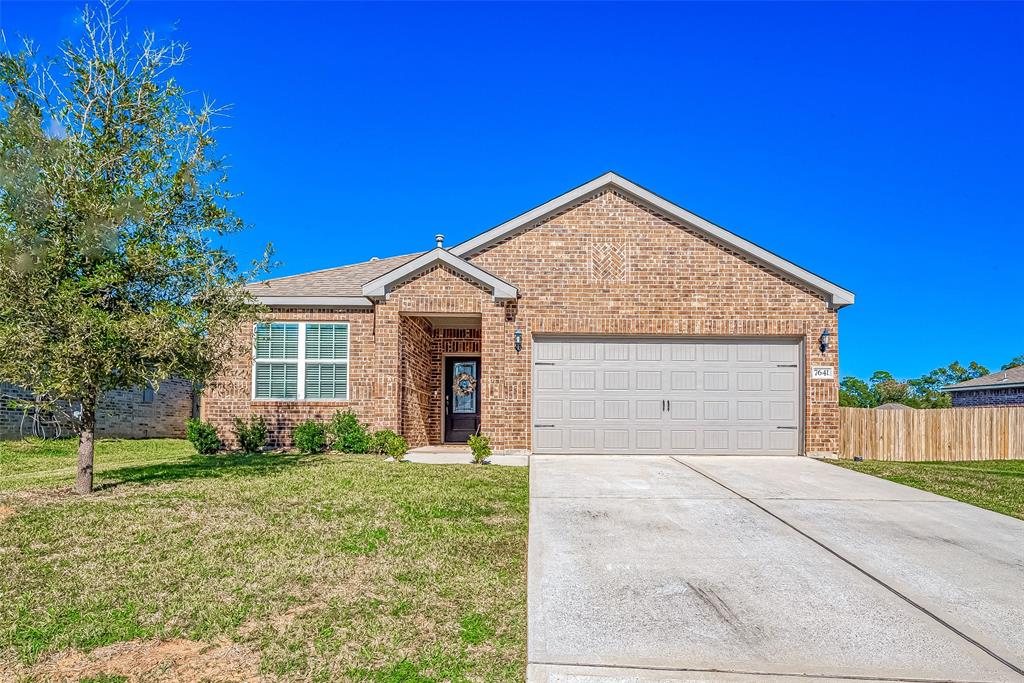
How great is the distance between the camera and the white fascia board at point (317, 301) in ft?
44.5

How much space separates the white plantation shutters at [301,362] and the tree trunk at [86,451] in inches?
205

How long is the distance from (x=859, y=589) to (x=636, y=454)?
836 cm

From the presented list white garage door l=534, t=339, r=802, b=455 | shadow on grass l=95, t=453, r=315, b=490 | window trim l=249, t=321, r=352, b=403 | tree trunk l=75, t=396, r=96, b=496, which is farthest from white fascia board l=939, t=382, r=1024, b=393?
tree trunk l=75, t=396, r=96, b=496

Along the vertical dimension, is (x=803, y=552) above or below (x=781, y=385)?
below

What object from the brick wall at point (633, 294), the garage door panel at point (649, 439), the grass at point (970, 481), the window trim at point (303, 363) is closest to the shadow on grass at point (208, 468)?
the window trim at point (303, 363)

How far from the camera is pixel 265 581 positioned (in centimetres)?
476

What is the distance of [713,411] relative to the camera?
13141 mm

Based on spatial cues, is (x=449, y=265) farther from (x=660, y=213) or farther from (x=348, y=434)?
(x=660, y=213)

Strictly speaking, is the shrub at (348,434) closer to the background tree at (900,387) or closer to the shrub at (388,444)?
the shrub at (388,444)

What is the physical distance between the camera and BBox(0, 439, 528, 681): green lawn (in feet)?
11.7

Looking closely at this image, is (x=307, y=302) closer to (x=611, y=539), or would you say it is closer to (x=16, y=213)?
(x=16, y=213)

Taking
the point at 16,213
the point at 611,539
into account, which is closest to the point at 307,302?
the point at 16,213

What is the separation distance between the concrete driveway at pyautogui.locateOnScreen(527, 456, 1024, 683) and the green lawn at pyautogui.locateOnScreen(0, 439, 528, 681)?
410 millimetres

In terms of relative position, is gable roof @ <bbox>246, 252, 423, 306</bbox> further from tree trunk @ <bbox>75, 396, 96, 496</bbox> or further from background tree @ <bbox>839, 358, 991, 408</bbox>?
A: background tree @ <bbox>839, 358, 991, 408</bbox>
